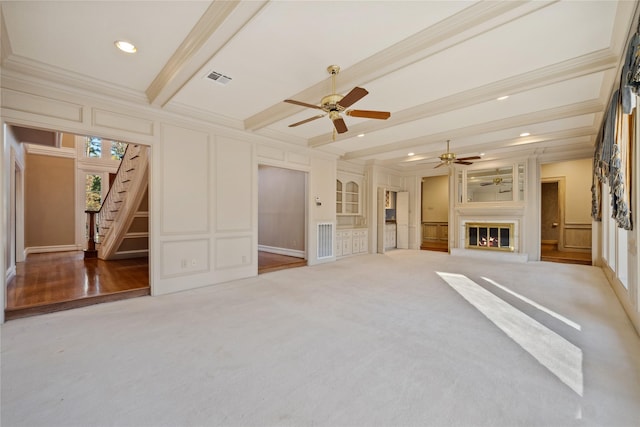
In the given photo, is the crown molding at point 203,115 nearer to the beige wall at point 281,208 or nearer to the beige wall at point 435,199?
the beige wall at point 281,208

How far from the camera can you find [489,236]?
773 centimetres

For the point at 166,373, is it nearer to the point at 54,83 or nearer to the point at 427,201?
the point at 54,83

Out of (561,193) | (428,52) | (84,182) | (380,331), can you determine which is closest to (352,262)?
(380,331)

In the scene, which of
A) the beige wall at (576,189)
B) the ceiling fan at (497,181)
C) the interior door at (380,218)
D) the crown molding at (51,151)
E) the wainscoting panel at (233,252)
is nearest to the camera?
the wainscoting panel at (233,252)

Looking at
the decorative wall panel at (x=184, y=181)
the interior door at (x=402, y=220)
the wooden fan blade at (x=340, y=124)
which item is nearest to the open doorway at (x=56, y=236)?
the decorative wall panel at (x=184, y=181)

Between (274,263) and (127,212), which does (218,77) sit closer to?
(127,212)

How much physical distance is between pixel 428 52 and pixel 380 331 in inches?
107

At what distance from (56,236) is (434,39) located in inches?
381

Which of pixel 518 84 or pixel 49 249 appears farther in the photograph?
pixel 49 249

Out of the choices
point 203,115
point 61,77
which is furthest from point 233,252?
point 61,77

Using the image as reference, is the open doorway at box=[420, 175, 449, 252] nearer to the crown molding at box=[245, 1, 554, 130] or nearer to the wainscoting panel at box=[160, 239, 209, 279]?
the wainscoting panel at box=[160, 239, 209, 279]

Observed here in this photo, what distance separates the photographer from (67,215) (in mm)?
7637

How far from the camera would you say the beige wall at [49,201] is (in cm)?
714

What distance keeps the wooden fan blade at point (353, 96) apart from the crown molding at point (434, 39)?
17.1 inches
